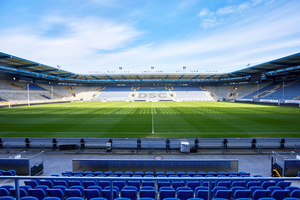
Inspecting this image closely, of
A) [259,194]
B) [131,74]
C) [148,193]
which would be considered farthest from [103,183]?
[131,74]

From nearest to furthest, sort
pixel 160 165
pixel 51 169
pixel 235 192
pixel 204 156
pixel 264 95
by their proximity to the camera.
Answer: pixel 235 192 < pixel 160 165 < pixel 51 169 < pixel 204 156 < pixel 264 95

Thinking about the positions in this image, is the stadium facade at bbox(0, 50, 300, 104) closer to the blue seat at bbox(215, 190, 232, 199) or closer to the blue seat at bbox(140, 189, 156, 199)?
the blue seat at bbox(140, 189, 156, 199)

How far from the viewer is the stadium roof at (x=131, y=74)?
3866 cm

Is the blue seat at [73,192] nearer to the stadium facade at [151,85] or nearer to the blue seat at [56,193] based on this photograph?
the blue seat at [56,193]

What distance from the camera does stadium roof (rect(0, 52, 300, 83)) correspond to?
38656 millimetres

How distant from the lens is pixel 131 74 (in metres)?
66.5

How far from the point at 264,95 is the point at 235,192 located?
61.9 meters

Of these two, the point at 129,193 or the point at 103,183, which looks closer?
the point at 129,193

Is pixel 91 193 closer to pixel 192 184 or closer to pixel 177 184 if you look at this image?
pixel 177 184

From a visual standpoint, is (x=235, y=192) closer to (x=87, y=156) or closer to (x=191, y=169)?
(x=191, y=169)

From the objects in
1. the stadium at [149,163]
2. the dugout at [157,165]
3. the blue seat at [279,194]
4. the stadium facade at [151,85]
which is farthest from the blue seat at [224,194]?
the stadium facade at [151,85]

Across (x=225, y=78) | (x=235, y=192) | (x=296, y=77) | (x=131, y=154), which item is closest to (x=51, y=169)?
(x=131, y=154)

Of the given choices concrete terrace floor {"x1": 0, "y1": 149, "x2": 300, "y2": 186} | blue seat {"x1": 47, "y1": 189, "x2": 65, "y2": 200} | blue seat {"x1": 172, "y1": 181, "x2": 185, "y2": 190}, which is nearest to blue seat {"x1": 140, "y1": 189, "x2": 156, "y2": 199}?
blue seat {"x1": 172, "y1": 181, "x2": 185, "y2": 190}

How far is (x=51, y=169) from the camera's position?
8.47m
